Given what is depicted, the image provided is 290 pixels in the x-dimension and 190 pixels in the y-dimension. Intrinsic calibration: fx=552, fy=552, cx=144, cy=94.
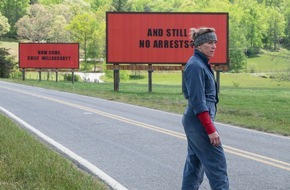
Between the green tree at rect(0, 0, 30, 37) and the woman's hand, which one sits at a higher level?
the green tree at rect(0, 0, 30, 37)

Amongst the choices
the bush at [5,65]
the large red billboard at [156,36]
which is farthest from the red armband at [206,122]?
the bush at [5,65]

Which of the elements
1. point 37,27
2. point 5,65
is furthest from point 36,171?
point 37,27

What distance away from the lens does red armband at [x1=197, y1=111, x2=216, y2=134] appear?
5.29 metres

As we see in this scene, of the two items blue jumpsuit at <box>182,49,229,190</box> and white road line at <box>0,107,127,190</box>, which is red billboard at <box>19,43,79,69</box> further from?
blue jumpsuit at <box>182,49,229,190</box>

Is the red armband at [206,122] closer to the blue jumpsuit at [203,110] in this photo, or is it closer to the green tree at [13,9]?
the blue jumpsuit at [203,110]

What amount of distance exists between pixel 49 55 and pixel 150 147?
160 feet

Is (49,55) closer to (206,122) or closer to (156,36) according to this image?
(156,36)

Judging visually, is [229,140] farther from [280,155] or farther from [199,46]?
[199,46]

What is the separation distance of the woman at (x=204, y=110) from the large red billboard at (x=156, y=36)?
29.5 metres

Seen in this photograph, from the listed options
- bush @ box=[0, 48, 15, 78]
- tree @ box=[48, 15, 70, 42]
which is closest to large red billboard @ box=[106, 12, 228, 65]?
bush @ box=[0, 48, 15, 78]

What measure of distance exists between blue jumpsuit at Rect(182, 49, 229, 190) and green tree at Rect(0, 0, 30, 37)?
496 ft

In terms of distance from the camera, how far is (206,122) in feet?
17.4

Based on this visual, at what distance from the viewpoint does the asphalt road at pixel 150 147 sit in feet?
25.9

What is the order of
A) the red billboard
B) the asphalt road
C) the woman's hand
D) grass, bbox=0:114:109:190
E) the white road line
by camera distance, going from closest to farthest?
1. the woman's hand
2. grass, bbox=0:114:109:190
3. the white road line
4. the asphalt road
5. the red billboard
